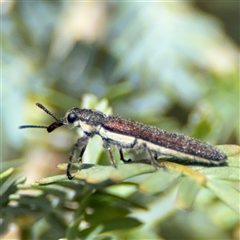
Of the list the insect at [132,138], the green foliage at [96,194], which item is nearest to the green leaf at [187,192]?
the green foliage at [96,194]

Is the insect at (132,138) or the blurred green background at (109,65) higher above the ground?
the blurred green background at (109,65)

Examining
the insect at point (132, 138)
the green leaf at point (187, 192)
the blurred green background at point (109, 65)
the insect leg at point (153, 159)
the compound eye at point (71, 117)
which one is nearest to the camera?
the green leaf at point (187, 192)

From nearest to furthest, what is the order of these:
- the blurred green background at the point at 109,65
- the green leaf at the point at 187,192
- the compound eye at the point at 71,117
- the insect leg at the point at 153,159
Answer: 1. the green leaf at the point at 187,192
2. the insect leg at the point at 153,159
3. the compound eye at the point at 71,117
4. the blurred green background at the point at 109,65

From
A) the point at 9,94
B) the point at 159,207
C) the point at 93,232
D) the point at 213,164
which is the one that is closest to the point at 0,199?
the point at 93,232

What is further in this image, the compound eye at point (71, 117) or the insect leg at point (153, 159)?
the compound eye at point (71, 117)

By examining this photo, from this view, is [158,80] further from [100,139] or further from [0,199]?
[0,199]

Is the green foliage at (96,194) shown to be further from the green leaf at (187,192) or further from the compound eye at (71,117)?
the compound eye at (71,117)

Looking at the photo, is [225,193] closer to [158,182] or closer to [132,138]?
[158,182]

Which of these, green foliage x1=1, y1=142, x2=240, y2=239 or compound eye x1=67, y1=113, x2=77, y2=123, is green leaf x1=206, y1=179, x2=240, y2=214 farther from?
compound eye x1=67, y1=113, x2=77, y2=123
